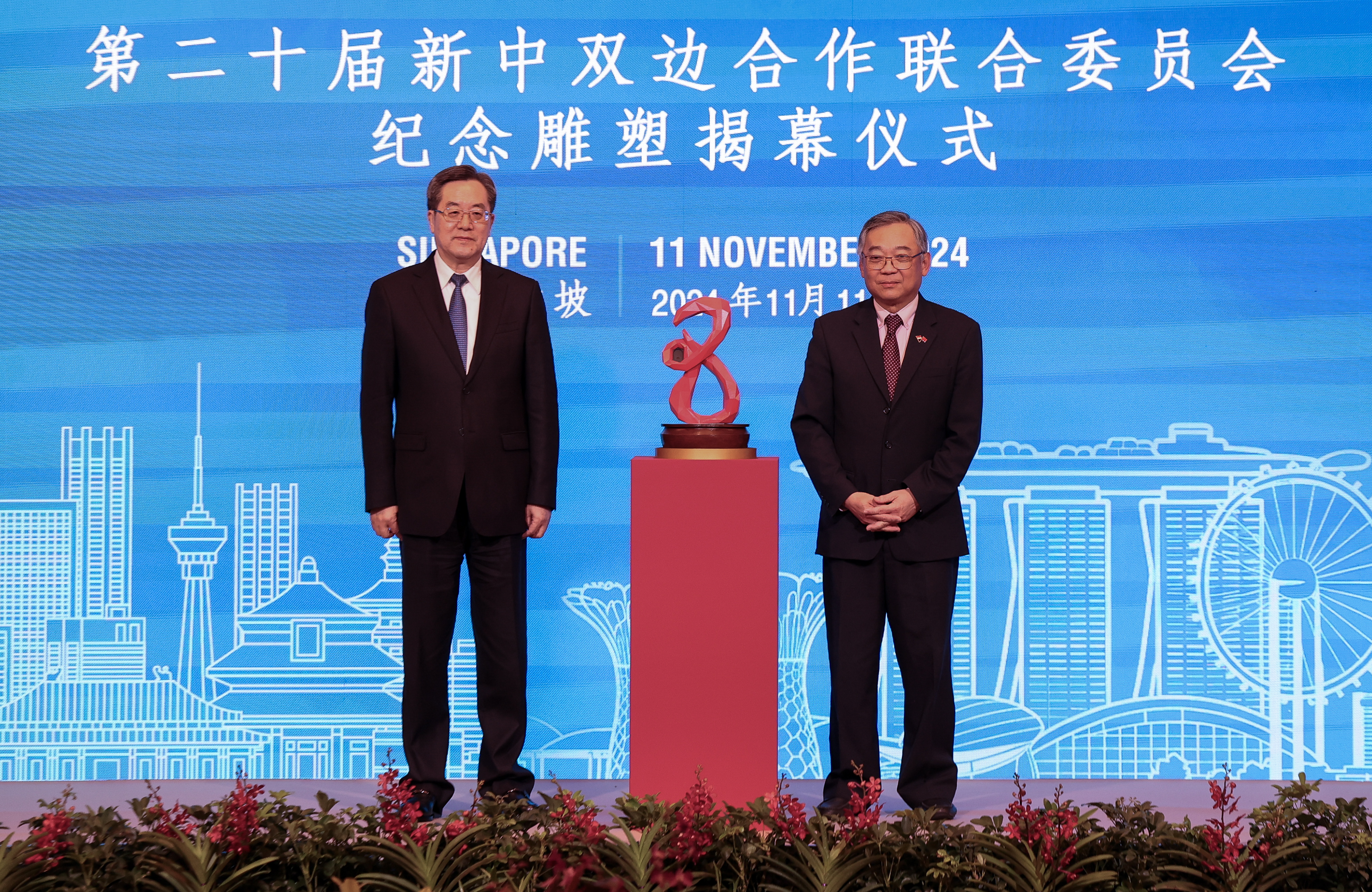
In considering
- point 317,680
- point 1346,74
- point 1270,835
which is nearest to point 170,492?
point 317,680

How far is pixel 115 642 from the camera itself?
3.77 meters

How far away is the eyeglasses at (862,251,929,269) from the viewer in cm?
286

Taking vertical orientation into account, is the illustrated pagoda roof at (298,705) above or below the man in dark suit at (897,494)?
below

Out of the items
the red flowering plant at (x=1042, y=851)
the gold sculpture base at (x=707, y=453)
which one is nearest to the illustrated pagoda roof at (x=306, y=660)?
the gold sculpture base at (x=707, y=453)

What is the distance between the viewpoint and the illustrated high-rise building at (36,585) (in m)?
3.77

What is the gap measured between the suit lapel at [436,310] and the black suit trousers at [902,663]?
1.00m

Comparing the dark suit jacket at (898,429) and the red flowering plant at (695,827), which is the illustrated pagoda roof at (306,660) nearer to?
the dark suit jacket at (898,429)

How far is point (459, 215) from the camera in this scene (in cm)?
290

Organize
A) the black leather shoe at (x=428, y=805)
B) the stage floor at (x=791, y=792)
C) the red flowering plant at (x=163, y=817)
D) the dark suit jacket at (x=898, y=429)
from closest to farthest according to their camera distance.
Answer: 1. the red flowering plant at (x=163, y=817)
2. the black leather shoe at (x=428, y=805)
3. the dark suit jacket at (x=898, y=429)
4. the stage floor at (x=791, y=792)

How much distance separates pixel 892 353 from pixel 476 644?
1.19 meters

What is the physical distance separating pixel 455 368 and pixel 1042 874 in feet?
5.58

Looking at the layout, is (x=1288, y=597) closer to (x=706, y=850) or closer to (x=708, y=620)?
(x=708, y=620)

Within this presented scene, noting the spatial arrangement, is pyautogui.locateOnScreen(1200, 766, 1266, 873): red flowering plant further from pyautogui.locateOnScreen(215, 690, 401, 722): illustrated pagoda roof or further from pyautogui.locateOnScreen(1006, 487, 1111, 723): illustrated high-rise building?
pyautogui.locateOnScreen(215, 690, 401, 722): illustrated pagoda roof

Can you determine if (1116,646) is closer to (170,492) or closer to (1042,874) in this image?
(1042,874)
